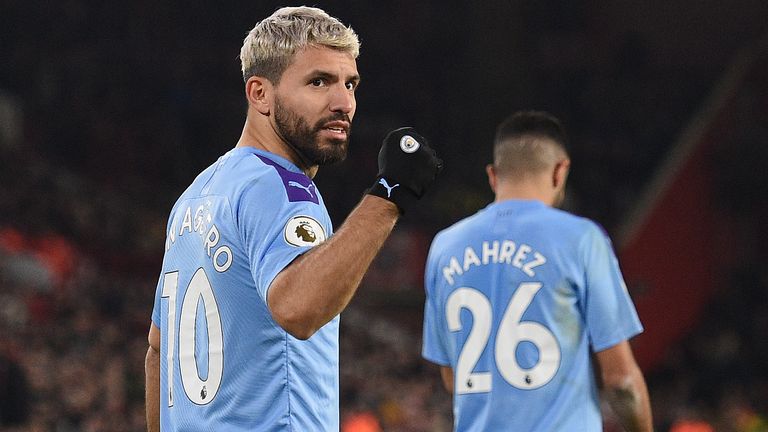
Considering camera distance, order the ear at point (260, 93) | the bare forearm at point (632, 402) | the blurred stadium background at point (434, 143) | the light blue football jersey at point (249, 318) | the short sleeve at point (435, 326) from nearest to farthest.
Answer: the light blue football jersey at point (249, 318) → the ear at point (260, 93) → the bare forearm at point (632, 402) → the short sleeve at point (435, 326) → the blurred stadium background at point (434, 143)

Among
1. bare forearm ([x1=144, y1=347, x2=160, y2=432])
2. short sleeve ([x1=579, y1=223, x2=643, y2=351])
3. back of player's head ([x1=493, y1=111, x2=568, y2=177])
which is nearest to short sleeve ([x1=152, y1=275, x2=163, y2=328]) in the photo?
bare forearm ([x1=144, y1=347, x2=160, y2=432])

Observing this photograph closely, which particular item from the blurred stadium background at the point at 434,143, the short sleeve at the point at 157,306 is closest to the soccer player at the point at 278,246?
the short sleeve at the point at 157,306

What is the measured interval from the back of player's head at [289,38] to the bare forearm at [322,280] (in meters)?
0.51

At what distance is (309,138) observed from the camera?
10.3 feet

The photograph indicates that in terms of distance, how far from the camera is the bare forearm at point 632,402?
4.42 metres

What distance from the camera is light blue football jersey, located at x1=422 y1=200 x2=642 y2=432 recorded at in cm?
456

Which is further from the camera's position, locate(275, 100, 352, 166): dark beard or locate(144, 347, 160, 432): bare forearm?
locate(144, 347, 160, 432): bare forearm

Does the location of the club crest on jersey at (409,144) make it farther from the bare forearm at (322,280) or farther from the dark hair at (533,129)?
the dark hair at (533,129)

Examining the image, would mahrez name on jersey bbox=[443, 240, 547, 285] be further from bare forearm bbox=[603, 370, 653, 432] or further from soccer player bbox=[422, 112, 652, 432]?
bare forearm bbox=[603, 370, 653, 432]

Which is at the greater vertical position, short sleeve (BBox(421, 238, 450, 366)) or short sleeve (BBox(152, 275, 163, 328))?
short sleeve (BBox(421, 238, 450, 366))

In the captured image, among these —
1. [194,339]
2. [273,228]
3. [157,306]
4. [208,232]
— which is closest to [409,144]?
[273,228]

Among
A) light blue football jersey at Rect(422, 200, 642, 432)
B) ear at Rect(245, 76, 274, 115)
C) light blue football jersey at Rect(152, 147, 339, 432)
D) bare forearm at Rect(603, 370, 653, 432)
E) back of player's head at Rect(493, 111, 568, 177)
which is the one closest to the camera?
light blue football jersey at Rect(152, 147, 339, 432)

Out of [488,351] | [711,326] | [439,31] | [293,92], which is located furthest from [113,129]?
[293,92]

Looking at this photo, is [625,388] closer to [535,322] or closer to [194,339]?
[535,322]
